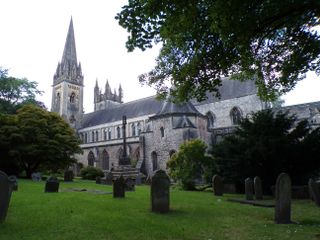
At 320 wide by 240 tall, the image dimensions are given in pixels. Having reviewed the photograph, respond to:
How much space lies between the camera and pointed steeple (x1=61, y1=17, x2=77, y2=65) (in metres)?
62.9

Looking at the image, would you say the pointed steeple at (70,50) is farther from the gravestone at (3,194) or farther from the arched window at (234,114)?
the gravestone at (3,194)

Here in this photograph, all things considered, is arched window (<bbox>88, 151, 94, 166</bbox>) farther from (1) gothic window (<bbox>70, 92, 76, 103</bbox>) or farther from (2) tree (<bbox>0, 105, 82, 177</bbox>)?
(2) tree (<bbox>0, 105, 82, 177</bbox>)

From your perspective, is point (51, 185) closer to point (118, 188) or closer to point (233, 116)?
point (118, 188)

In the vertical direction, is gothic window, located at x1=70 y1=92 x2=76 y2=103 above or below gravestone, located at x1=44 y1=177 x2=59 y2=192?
above

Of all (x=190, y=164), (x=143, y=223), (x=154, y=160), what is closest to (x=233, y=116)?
(x=154, y=160)

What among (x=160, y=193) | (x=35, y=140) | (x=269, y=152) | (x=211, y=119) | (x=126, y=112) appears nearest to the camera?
(x=160, y=193)

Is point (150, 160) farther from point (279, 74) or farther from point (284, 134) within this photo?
point (279, 74)

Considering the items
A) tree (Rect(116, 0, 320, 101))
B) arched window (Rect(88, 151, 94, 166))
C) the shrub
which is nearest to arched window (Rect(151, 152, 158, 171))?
the shrub

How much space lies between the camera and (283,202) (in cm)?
789

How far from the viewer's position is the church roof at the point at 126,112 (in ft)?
151

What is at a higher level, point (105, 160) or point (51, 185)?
point (105, 160)

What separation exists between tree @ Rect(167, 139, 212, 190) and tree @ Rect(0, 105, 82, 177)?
10849 mm

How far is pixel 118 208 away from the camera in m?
9.32

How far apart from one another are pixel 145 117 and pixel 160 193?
119 ft
